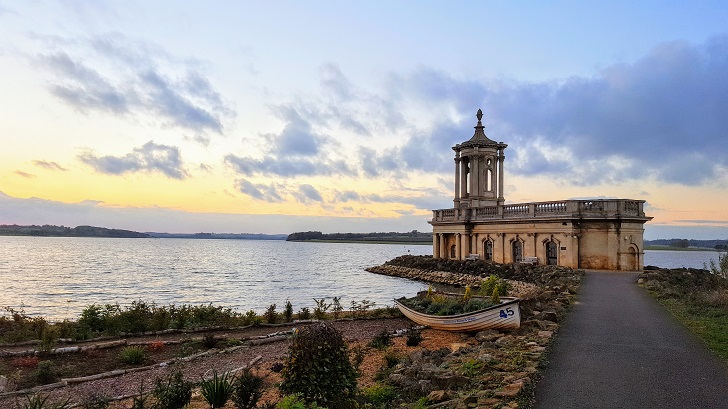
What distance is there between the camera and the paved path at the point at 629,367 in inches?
297

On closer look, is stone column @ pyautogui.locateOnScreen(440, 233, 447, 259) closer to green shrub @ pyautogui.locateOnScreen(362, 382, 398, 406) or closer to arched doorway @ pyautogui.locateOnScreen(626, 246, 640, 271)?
arched doorway @ pyautogui.locateOnScreen(626, 246, 640, 271)

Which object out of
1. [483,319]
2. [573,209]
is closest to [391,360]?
[483,319]

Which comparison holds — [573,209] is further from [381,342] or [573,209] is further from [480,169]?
[381,342]

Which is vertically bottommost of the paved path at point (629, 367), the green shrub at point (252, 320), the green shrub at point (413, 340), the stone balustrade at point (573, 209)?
the green shrub at point (252, 320)

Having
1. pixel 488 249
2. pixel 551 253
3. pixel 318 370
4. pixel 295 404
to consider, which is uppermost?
pixel 488 249

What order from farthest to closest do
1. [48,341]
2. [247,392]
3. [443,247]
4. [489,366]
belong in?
[443,247]
[48,341]
[489,366]
[247,392]

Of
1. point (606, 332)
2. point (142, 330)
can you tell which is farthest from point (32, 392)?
point (606, 332)

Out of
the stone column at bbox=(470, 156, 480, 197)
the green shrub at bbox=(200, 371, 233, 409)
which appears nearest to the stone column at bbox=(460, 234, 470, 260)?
the stone column at bbox=(470, 156, 480, 197)

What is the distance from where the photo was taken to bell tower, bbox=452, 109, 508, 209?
1838 inches

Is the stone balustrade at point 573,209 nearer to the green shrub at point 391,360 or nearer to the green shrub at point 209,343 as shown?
the green shrub at point 391,360

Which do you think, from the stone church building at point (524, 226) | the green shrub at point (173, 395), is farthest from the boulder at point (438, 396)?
the stone church building at point (524, 226)

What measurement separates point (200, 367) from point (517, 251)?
3113 cm

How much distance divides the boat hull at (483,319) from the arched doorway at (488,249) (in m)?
25.6

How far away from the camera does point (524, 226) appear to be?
37.2 m
